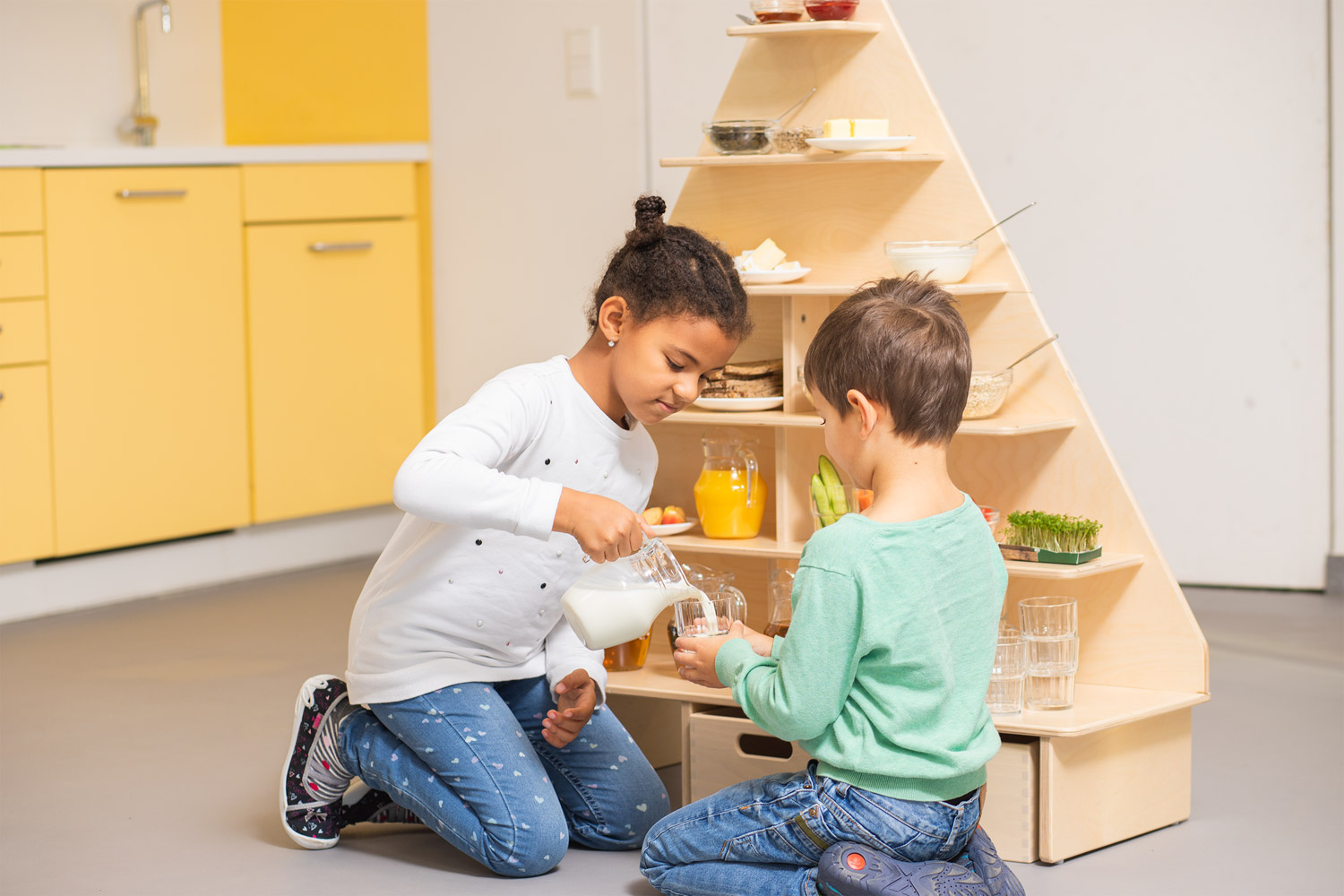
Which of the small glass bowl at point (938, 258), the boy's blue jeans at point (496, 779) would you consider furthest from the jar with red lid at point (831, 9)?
the boy's blue jeans at point (496, 779)

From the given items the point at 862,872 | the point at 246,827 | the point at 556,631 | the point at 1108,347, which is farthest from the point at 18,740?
the point at 1108,347

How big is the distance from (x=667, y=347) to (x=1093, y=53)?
2.19m

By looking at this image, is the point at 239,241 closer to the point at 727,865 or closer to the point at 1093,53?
the point at 1093,53

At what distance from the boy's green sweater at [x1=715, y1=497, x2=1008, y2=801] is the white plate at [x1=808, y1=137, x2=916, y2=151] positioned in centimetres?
75

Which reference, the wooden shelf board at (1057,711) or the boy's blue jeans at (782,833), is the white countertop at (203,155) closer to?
the wooden shelf board at (1057,711)

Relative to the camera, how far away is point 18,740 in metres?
2.64

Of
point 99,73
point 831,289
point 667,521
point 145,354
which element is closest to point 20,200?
point 145,354

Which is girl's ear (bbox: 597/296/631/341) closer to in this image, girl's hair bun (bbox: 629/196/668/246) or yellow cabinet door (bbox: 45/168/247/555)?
girl's hair bun (bbox: 629/196/668/246)

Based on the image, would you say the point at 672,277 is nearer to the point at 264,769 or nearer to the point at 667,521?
the point at 667,521

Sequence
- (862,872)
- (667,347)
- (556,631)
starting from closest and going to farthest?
(862,872)
(667,347)
(556,631)

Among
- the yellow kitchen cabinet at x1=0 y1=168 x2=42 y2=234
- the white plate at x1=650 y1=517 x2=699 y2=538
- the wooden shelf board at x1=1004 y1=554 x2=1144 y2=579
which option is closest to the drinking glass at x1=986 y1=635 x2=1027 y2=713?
the wooden shelf board at x1=1004 y1=554 x2=1144 y2=579

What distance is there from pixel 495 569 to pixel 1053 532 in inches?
32.6

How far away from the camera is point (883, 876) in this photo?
5.32ft

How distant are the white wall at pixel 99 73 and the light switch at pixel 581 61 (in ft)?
3.58
